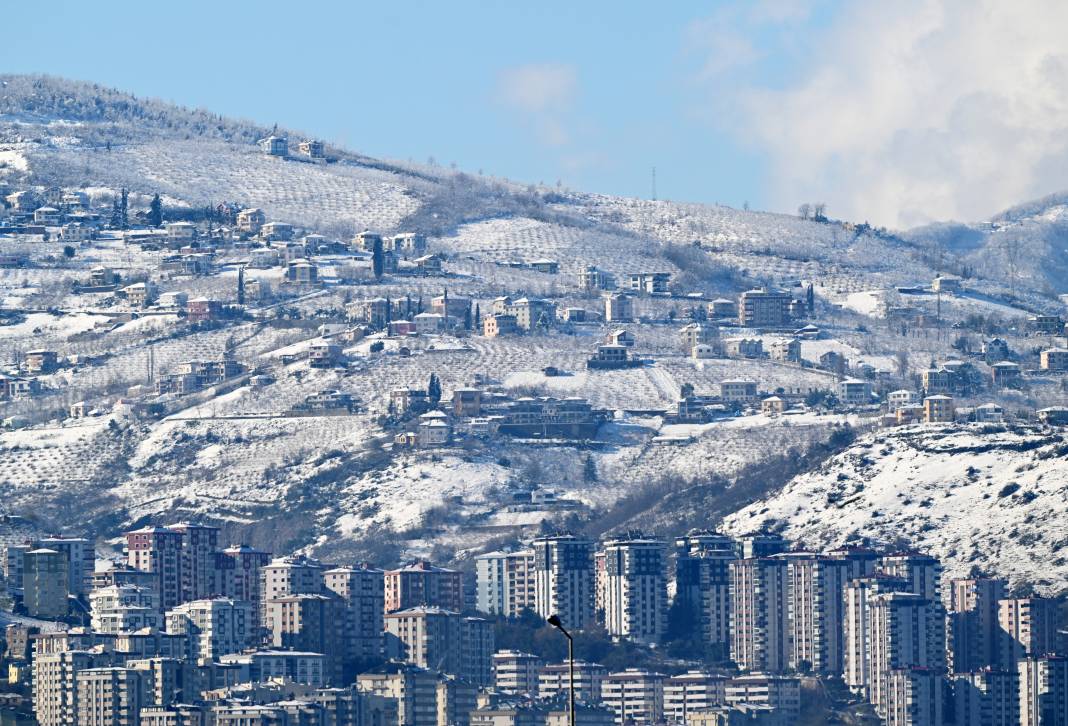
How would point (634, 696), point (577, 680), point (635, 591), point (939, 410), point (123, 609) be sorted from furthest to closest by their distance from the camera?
point (939, 410), point (635, 591), point (123, 609), point (634, 696), point (577, 680)

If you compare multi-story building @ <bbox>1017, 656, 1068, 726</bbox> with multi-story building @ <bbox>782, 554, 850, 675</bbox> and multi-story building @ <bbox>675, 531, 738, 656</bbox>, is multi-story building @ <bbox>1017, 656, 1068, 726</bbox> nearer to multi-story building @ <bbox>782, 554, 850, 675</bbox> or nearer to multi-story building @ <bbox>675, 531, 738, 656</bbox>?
multi-story building @ <bbox>782, 554, 850, 675</bbox>

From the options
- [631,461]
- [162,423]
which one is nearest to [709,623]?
[631,461]

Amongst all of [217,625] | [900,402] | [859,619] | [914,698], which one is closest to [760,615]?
[859,619]

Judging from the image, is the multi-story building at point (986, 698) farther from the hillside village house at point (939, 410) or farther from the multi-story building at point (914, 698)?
the hillside village house at point (939, 410)

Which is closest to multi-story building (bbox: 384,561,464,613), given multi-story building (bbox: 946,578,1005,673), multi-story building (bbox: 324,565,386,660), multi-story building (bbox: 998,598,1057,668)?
multi-story building (bbox: 324,565,386,660)

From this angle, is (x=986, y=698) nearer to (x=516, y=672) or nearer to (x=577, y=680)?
(x=577, y=680)

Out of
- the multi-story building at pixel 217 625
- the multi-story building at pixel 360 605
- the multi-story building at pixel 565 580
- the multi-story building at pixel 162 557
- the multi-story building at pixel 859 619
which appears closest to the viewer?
the multi-story building at pixel 859 619

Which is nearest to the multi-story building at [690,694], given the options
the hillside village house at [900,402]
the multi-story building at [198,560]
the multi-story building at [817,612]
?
the multi-story building at [817,612]
